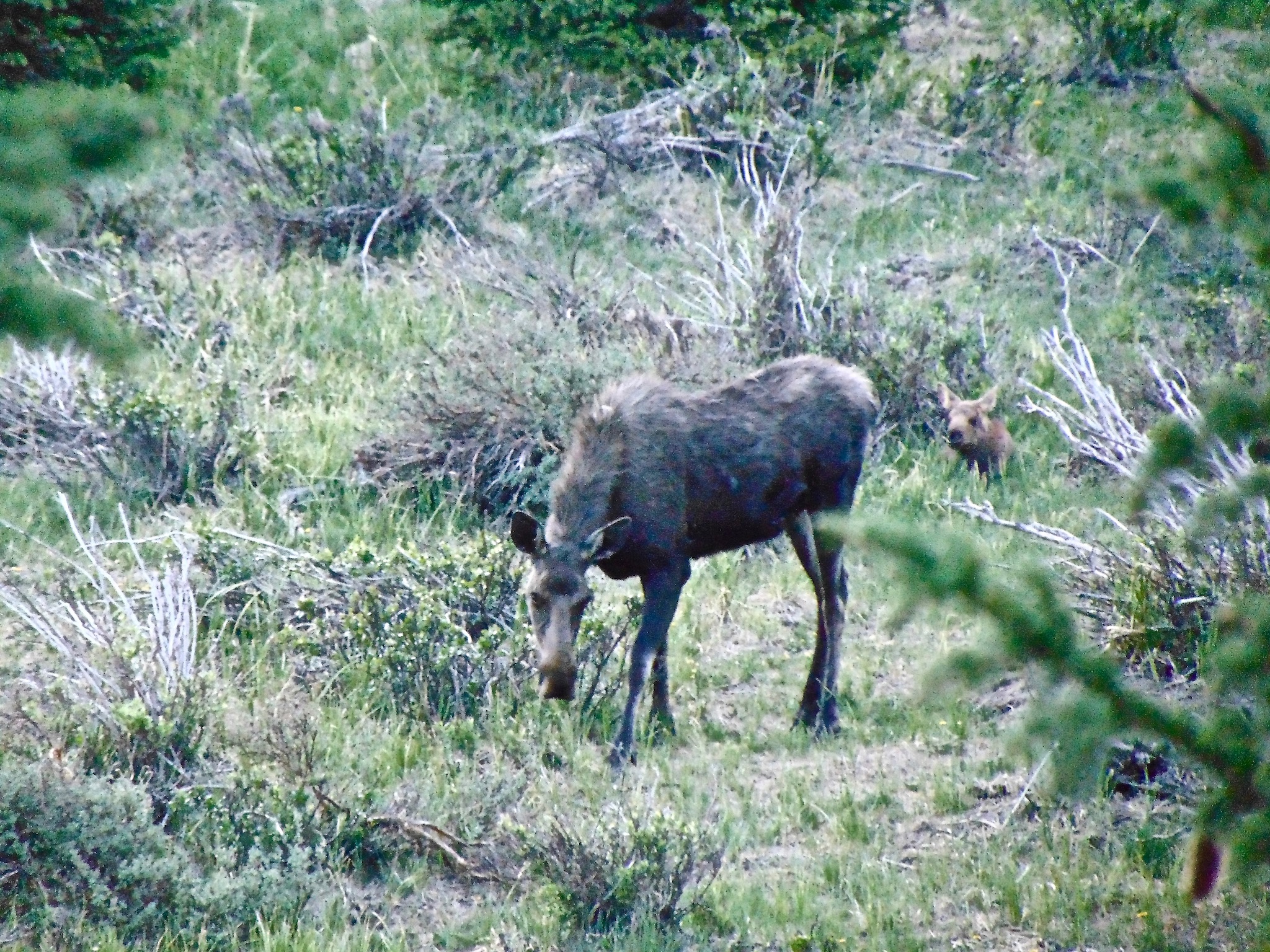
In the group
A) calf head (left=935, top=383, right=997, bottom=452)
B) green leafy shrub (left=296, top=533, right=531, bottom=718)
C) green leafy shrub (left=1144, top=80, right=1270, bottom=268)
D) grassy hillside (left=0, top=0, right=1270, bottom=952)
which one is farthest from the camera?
calf head (left=935, top=383, right=997, bottom=452)

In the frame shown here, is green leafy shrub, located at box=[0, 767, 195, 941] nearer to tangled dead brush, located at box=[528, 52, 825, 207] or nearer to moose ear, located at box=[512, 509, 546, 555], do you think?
moose ear, located at box=[512, 509, 546, 555]

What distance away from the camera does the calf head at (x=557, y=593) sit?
7.10 meters

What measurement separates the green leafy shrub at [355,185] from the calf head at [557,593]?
22.8 feet

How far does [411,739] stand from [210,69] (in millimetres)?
11877

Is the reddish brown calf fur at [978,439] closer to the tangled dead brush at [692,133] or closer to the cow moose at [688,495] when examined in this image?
the cow moose at [688,495]

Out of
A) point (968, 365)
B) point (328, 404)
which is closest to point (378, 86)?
point (328, 404)

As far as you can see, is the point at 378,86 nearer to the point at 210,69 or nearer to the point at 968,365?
the point at 210,69

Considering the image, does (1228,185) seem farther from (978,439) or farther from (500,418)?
(978,439)

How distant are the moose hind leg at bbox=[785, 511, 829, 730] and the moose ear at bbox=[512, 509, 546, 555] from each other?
1900 mm

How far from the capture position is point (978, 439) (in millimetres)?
11633

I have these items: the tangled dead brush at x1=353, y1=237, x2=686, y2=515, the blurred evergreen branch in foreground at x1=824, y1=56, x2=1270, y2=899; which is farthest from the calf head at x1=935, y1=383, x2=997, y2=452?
the blurred evergreen branch in foreground at x1=824, y1=56, x2=1270, y2=899

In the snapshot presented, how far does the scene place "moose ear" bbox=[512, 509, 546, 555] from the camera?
7.31 meters

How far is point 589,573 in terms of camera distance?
9.84m

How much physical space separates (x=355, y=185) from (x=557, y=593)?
8000mm
